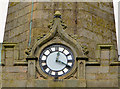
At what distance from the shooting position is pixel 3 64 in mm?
49375

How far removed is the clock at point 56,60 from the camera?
4897cm

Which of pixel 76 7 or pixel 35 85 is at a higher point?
pixel 76 7

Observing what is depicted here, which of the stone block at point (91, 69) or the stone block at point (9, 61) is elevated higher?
the stone block at point (9, 61)

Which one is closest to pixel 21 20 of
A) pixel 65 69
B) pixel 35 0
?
pixel 35 0

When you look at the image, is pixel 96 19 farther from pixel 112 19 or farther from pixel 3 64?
pixel 3 64

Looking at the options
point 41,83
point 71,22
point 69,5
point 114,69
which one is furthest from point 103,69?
point 69,5

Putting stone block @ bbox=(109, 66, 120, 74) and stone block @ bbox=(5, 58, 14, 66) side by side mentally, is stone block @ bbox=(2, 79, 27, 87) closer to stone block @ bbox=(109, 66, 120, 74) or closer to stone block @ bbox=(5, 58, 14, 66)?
stone block @ bbox=(5, 58, 14, 66)

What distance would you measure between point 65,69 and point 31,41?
295 cm

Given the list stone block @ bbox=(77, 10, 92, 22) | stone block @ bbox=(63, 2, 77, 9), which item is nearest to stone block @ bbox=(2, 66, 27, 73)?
stone block @ bbox=(77, 10, 92, 22)

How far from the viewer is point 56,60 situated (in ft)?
161

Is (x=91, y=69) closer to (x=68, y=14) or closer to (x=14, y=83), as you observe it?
(x=14, y=83)

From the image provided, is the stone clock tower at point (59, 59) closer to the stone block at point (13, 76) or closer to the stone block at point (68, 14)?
the stone block at point (13, 76)

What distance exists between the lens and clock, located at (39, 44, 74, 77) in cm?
4897

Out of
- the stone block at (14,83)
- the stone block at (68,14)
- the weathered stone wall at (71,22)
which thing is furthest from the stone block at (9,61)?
the stone block at (68,14)
